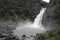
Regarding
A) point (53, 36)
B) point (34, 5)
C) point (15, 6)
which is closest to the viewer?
point (53, 36)

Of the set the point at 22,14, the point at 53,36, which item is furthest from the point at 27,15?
the point at 53,36

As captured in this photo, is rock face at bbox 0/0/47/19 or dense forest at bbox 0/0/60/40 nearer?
dense forest at bbox 0/0/60/40

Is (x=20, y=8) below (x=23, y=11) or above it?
above

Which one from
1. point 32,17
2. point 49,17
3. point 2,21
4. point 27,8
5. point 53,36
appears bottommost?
point 53,36

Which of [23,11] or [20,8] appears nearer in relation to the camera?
[23,11]

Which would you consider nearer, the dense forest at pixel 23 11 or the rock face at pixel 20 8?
the dense forest at pixel 23 11

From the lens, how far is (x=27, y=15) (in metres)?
55.7

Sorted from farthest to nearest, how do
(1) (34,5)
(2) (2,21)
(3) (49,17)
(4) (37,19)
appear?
(1) (34,5) < (4) (37,19) < (2) (2,21) < (3) (49,17)

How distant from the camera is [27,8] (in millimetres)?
57250

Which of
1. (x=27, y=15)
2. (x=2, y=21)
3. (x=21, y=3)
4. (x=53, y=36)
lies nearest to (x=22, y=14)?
(x=27, y=15)

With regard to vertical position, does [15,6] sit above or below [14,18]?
above

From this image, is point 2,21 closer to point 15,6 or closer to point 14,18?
point 14,18

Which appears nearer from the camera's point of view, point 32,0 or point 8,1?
point 8,1

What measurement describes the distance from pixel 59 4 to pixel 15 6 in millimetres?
22505
